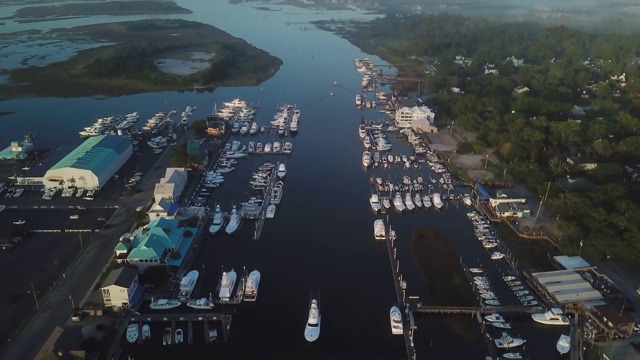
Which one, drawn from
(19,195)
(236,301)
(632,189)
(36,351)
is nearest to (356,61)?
(632,189)

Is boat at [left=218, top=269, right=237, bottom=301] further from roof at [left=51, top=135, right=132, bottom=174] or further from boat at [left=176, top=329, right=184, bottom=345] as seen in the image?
roof at [left=51, top=135, right=132, bottom=174]

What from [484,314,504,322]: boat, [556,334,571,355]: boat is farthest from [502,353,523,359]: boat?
[484,314,504,322]: boat

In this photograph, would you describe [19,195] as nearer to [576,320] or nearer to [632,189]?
[576,320]

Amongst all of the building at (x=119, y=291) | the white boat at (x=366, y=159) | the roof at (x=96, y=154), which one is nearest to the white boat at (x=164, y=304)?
the building at (x=119, y=291)

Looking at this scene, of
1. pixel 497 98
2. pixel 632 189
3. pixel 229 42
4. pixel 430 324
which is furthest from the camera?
pixel 229 42

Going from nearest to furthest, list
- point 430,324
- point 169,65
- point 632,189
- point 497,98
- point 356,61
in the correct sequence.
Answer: point 430,324, point 632,189, point 497,98, point 169,65, point 356,61

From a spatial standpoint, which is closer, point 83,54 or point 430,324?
point 430,324
